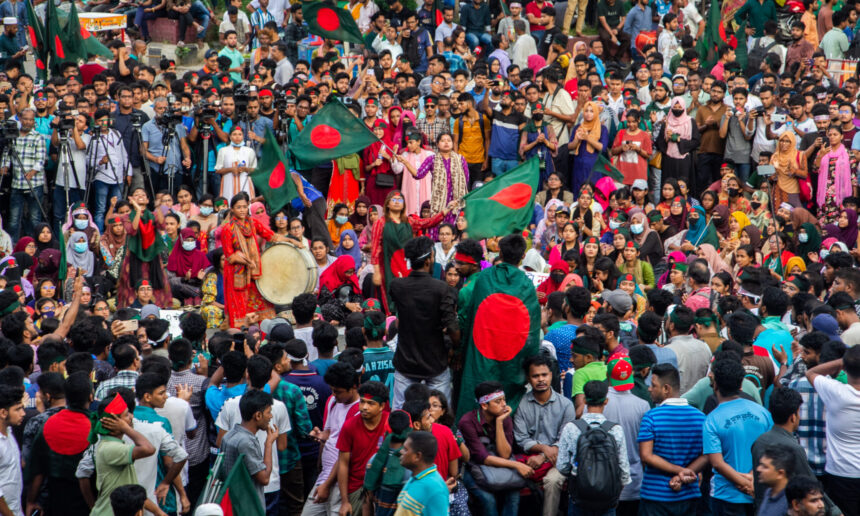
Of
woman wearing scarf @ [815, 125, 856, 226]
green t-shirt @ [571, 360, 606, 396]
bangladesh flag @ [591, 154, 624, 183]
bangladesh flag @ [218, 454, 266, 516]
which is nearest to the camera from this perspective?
bangladesh flag @ [218, 454, 266, 516]

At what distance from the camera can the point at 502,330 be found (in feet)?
26.2

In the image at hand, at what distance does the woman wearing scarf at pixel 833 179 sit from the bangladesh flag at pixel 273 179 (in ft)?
21.5

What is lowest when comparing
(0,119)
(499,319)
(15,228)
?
(15,228)

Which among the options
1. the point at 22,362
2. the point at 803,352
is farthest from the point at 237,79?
the point at 803,352

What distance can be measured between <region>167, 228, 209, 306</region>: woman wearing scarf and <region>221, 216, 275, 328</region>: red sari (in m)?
1.17

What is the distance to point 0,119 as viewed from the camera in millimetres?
15531

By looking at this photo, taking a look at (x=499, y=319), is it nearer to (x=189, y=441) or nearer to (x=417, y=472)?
(x=417, y=472)

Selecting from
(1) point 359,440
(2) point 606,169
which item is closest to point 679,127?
(2) point 606,169

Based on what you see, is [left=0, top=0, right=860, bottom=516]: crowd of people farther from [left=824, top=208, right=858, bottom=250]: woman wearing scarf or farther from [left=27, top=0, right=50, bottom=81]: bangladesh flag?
[left=27, top=0, right=50, bottom=81]: bangladesh flag

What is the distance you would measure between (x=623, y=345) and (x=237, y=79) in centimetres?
1143

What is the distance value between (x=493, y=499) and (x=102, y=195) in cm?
967

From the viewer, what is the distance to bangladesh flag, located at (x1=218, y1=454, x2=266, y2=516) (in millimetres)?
6856

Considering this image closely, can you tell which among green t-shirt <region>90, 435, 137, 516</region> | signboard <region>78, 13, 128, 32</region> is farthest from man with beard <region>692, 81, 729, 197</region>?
green t-shirt <region>90, 435, 137, 516</region>

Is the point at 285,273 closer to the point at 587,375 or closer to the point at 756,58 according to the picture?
the point at 587,375
